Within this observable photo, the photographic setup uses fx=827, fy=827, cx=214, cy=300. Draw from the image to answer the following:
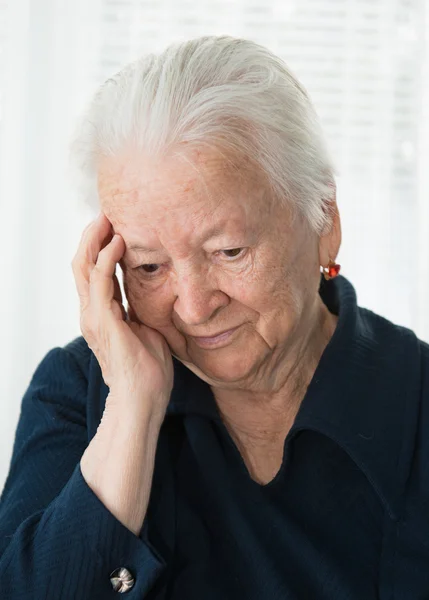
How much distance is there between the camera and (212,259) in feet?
4.51

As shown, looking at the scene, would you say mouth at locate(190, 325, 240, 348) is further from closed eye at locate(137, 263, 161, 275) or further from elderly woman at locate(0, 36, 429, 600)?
closed eye at locate(137, 263, 161, 275)

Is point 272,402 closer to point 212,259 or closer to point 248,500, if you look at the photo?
point 248,500

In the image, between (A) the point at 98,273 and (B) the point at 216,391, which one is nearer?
(A) the point at 98,273

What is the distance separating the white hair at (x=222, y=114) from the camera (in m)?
1.32

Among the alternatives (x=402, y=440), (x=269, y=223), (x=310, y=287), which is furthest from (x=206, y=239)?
(x=402, y=440)

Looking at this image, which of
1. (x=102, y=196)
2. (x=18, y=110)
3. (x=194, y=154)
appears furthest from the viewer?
(x=18, y=110)

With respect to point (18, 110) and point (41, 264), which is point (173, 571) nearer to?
point (41, 264)

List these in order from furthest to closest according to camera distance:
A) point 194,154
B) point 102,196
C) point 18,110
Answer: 1. point 18,110
2. point 102,196
3. point 194,154

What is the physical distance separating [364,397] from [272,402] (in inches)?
7.6

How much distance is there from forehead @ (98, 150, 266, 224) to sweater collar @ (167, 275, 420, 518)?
1.16 feet

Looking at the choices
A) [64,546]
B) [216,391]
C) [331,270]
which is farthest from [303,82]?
[64,546]

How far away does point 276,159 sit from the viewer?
1353 mm

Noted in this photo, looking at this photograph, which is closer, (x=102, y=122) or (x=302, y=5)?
(x=102, y=122)

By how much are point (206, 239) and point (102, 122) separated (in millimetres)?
286
